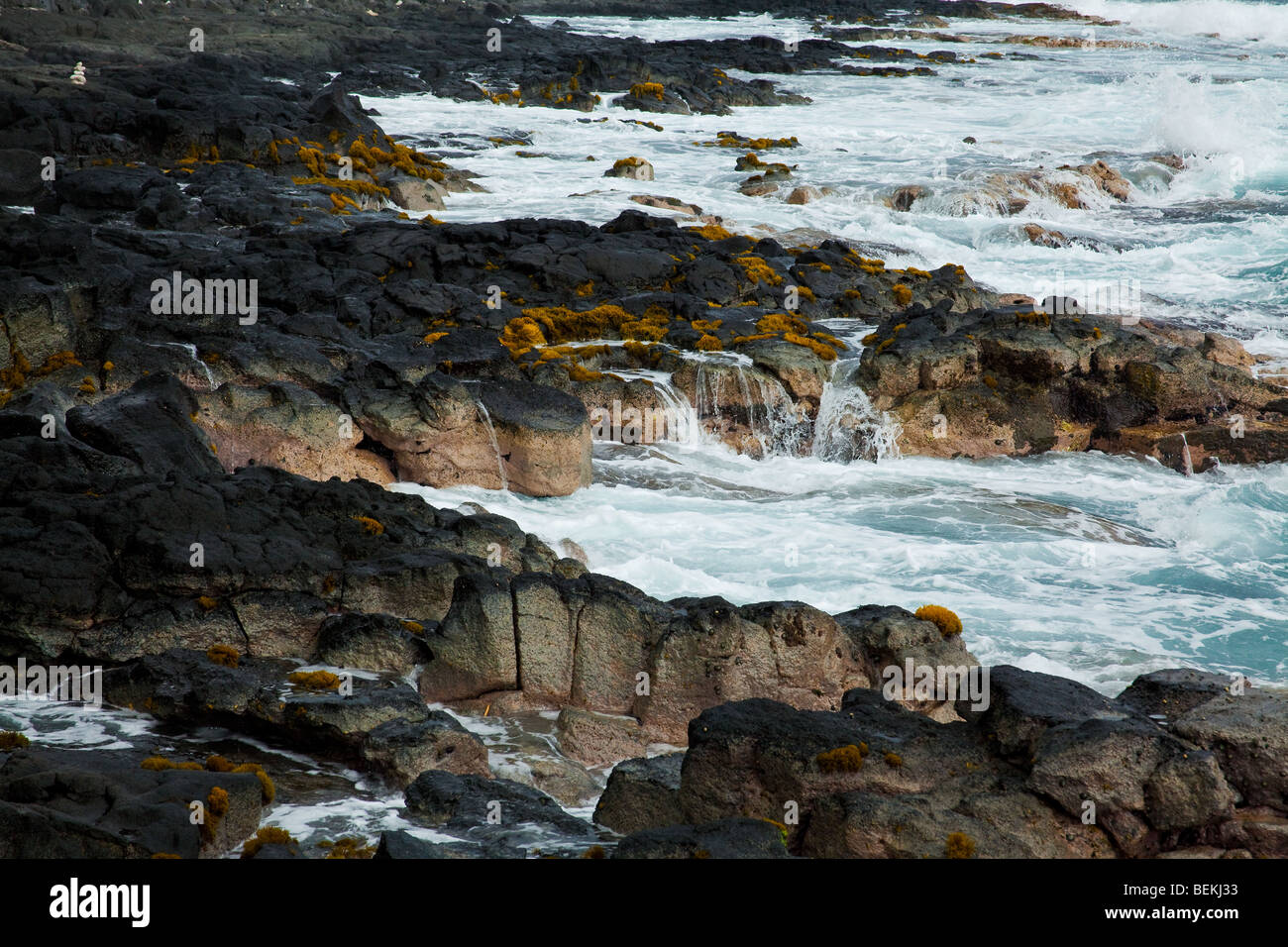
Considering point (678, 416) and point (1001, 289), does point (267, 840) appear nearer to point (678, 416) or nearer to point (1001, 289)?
point (678, 416)

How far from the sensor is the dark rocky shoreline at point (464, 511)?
30.2ft

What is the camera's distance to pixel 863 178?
42.5 metres

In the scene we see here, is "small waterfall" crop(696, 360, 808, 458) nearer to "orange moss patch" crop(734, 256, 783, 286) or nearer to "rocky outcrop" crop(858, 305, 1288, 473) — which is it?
"rocky outcrop" crop(858, 305, 1288, 473)

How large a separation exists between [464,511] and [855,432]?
888 cm

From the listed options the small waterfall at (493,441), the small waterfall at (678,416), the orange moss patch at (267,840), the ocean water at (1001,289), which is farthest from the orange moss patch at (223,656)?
the small waterfall at (678,416)

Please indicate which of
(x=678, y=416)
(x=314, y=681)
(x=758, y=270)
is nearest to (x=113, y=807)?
(x=314, y=681)

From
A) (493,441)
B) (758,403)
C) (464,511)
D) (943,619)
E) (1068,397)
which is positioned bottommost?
(943,619)

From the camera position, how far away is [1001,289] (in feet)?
106

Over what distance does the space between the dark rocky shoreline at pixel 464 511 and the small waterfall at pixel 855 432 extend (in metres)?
0.47

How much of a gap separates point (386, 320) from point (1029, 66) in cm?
6563

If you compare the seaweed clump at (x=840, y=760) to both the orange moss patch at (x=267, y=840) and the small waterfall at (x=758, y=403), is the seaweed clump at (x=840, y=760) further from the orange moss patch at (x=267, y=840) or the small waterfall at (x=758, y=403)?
the small waterfall at (x=758, y=403)

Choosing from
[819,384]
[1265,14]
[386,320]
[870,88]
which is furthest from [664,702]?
[1265,14]

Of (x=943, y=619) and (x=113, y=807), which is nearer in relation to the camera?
(x=113, y=807)

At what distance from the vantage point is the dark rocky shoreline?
9.21 metres
